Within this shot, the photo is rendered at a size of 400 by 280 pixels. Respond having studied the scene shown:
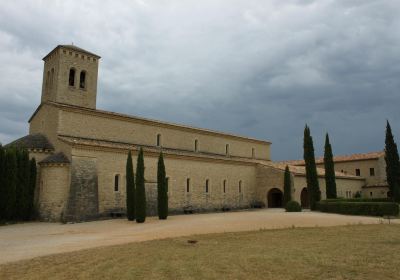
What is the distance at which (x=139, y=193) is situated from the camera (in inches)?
1002

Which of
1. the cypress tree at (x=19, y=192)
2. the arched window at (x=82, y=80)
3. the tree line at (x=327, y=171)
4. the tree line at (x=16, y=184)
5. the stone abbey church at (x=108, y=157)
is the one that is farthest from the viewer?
the tree line at (x=327, y=171)

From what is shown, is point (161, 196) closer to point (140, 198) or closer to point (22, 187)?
point (140, 198)

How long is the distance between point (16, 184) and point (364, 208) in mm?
27446

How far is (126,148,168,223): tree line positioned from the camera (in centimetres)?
2497

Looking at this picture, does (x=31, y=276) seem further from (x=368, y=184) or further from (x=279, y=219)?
(x=368, y=184)

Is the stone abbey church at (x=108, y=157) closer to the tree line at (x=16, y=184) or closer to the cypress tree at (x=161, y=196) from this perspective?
the tree line at (x=16, y=184)

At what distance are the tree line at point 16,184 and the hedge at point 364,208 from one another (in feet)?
83.0

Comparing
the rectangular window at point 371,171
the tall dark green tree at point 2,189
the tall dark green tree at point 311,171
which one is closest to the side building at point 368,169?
the rectangular window at point 371,171

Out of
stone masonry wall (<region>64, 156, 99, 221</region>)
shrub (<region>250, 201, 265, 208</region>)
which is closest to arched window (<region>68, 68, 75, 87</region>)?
stone masonry wall (<region>64, 156, 99, 221</region>)

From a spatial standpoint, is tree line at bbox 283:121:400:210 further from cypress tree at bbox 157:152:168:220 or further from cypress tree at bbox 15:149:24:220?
cypress tree at bbox 15:149:24:220

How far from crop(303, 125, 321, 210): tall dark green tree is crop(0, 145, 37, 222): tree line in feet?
84.2

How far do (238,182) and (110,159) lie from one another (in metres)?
16.1

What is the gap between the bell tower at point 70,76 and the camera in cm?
3183

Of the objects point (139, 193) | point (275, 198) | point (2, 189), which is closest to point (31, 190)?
point (2, 189)
